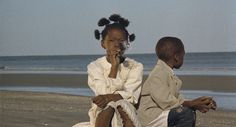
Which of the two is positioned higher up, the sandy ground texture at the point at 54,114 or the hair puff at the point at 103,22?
the hair puff at the point at 103,22

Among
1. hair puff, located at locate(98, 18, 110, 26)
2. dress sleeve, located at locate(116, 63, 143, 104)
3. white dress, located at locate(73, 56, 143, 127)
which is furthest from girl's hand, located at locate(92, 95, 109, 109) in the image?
hair puff, located at locate(98, 18, 110, 26)

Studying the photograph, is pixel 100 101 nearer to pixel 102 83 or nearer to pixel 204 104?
pixel 102 83

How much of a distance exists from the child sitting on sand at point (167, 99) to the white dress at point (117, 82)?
5.4 inches

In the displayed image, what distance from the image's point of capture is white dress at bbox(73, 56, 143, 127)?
13.2 feet

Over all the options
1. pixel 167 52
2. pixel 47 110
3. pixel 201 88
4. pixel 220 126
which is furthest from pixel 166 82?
pixel 201 88

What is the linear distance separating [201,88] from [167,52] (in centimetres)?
1512

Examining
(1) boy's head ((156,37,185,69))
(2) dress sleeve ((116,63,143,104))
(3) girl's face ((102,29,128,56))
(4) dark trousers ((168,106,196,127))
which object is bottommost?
(4) dark trousers ((168,106,196,127))

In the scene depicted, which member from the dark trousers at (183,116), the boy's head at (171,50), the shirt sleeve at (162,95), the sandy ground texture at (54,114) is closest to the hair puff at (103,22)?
the boy's head at (171,50)

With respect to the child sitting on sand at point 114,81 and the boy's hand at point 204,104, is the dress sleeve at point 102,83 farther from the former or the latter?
the boy's hand at point 204,104

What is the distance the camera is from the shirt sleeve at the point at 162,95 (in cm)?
423

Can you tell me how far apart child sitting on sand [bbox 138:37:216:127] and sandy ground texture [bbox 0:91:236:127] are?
4802mm

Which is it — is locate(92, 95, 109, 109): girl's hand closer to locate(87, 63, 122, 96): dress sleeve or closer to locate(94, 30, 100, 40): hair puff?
locate(87, 63, 122, 96): dress sleeve

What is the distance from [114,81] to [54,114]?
22.4ft

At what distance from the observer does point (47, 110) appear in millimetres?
11602
